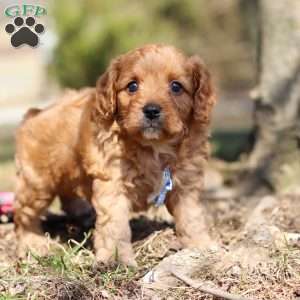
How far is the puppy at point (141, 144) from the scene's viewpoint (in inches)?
211

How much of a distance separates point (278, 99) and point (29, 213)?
3225 millimetres

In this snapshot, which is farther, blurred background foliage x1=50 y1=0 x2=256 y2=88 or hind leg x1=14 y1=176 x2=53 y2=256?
blurred background foliage x1=50 y1=0 x2=256 y2=88

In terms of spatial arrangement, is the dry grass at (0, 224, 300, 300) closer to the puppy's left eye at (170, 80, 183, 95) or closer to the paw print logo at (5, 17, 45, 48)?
the puppy's left eye at (170, 80, 183, 95)

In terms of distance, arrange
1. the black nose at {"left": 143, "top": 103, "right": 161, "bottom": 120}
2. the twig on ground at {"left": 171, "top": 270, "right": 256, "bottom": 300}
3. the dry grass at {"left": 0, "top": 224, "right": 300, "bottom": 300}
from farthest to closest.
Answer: the black nose at {"left": 143, "top": 103, "right": 161, "bottom": 120} → the dry grass at {"left": 0, "top": 224, "right": 300, "bottom": 300} → the twig on ground at {"left": 171, "top": 270, "right": 256, "bottom": 300}

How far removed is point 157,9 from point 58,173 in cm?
1930

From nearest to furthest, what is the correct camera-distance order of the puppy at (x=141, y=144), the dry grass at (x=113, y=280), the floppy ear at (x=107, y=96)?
the dry grass at (x=113, y=280) → the puppy at (x=141, y=144) → the floppy ear at (x=107, y=96)

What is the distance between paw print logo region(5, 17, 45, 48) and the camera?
19.5 feet

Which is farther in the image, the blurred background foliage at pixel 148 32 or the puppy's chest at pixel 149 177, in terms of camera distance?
the blurred background foliage at pixel 148 32

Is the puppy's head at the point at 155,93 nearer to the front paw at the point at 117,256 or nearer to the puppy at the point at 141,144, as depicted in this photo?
the puppy at the point at 141,144

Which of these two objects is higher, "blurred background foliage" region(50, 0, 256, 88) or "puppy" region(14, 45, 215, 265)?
"puppy" region(14, 45, 215, 265)

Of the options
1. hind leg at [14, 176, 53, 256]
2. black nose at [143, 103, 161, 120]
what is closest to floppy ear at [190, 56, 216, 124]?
black nose at [143, 103, 161, 120]

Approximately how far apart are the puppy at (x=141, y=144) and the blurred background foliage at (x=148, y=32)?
11377 millimetres

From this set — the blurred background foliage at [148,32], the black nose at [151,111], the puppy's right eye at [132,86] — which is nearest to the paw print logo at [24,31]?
the puppy's right eye at [132,86]

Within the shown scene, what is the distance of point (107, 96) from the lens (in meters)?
5.61
